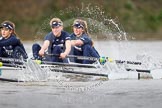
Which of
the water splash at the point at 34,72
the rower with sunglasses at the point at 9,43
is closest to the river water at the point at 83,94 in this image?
the water splash at the point at 34,72

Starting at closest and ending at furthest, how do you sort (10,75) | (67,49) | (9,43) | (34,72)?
(34,72) < (10,75) < (9,43) < (67,49)

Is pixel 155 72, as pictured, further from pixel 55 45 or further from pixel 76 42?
pixel 55 45

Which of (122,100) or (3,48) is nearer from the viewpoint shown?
(122,100)

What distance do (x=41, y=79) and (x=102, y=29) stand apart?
17.3 ft

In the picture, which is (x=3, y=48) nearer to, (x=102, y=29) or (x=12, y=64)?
(x=12, y=64)

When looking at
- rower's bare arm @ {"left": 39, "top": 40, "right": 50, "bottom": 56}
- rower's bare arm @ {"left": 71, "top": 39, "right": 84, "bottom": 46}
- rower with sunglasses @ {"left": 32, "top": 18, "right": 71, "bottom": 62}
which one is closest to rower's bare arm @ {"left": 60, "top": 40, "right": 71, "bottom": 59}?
rower with sunglasses @ {"left": 32, "top": 18, "right": 71, "bottom": 62}

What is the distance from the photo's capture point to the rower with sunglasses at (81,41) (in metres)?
17.6

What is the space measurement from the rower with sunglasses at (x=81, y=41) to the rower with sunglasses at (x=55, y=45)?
0.26 meters

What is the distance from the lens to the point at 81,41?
17.6m

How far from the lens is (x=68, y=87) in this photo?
13859mm

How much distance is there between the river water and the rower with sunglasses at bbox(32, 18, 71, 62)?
2078mm

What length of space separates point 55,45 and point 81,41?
0.69 meters

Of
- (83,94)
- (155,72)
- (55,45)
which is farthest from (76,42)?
(83,94)

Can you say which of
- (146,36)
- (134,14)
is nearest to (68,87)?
(146,36)
